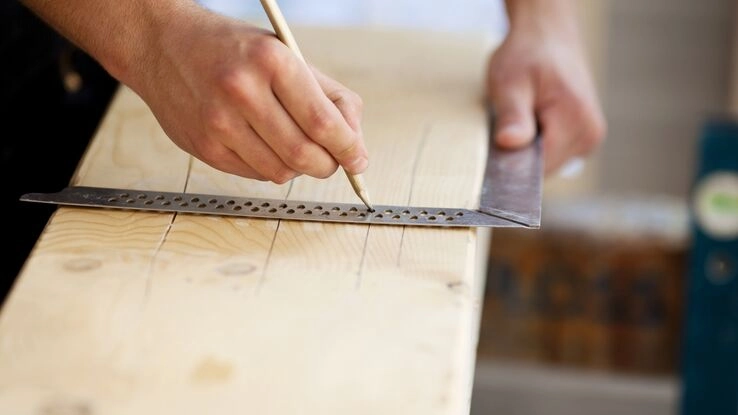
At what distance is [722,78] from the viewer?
3082 mm

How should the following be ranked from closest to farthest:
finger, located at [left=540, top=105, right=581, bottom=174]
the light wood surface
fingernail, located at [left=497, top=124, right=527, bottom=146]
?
the light wood surface < fingernail, located at [left=497, top=124, right=527, bottom=146] < finger, located at [left=540, top=105, right=581, bottom=174]

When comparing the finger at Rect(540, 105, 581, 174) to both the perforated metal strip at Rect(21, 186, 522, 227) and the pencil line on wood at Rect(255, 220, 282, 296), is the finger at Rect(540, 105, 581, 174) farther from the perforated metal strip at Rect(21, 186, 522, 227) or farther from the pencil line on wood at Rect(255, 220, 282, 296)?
the pencil line on wood at Rect(255, 220, 282, 296)

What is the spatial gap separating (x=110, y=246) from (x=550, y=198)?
2175mm

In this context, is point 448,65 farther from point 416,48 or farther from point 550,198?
point 550,198

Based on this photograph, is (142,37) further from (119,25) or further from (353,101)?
(353,101)

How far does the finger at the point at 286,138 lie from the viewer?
1.04 meters

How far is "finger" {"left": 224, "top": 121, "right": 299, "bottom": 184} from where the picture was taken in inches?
41.6

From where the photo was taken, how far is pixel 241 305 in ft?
3.26

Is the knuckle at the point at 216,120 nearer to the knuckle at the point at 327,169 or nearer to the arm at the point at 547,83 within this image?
the knuckle at the point at 327,169

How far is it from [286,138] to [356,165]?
91 millimetres

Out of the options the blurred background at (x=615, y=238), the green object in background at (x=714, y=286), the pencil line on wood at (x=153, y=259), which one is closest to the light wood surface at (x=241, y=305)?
the pencil line on wood at (x=153, y=259)

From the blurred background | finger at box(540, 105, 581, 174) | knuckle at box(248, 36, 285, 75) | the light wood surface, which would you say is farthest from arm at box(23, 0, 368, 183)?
the blurred background

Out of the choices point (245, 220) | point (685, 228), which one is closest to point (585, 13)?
point (685, 228)

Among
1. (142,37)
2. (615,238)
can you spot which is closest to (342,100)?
(142,37)
